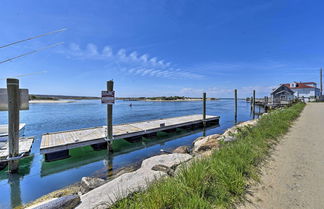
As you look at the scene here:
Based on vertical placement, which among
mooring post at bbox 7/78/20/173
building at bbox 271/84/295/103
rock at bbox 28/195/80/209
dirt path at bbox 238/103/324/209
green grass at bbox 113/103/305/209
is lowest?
rock at bbox 28/195/80/209

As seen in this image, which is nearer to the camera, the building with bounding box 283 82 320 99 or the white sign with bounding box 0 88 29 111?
the white sign with bounding box 0 88 29 111

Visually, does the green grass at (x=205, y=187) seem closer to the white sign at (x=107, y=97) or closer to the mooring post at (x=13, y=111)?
the mooring post at (x=13, y=111)

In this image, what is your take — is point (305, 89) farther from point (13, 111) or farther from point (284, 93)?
point (13, 111)

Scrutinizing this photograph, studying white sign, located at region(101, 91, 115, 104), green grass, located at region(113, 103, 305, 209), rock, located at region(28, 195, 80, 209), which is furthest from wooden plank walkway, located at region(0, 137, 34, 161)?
green grass, located at region(113, 103, 305, 209)

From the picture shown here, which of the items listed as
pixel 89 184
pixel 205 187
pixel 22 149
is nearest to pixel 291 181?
pixel 205 187

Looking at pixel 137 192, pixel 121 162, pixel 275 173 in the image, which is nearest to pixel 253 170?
pixel 275 173

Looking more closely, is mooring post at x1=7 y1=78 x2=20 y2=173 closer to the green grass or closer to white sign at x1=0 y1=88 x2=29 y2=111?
white sign at x1=0 y1=88 x2=29 y2=111

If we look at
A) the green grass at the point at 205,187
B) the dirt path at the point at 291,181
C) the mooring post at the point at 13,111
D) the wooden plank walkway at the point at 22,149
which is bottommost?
the wooden plank walkway at the point at 22,149

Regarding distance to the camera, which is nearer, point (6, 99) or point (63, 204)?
point (63, 204)

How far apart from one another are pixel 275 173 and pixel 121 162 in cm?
541

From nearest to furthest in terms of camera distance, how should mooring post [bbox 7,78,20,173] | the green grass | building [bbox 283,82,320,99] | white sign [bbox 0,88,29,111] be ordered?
the green grass, mooring post [bbox 7,78,20,173], white sign [bbox 0,88,29,111], building [bbox 283,82,320,99]

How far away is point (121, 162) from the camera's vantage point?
22.0ft

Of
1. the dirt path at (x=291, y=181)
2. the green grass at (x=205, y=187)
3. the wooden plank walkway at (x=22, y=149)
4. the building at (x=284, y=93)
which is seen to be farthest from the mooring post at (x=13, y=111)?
the building at (x=284, y=93)

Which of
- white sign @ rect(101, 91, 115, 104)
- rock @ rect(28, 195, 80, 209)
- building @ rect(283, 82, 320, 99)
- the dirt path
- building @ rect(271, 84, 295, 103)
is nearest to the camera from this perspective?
the dirt path
